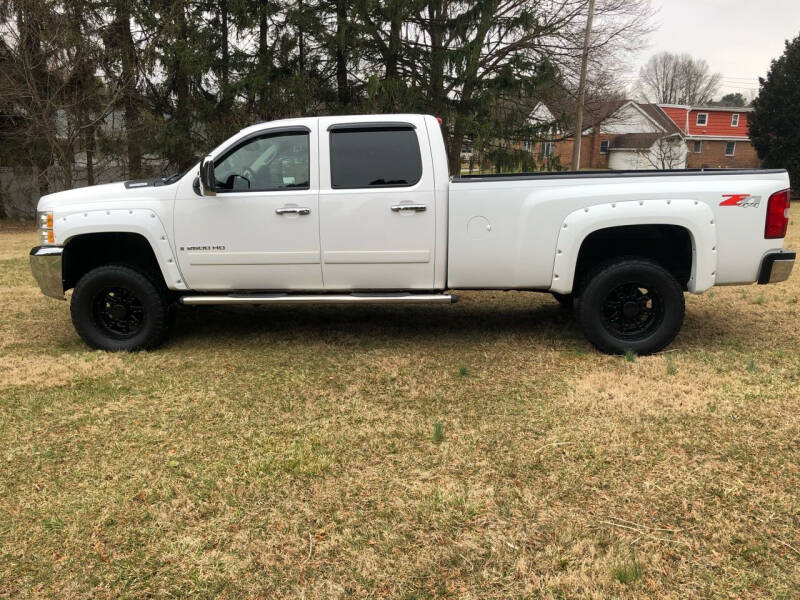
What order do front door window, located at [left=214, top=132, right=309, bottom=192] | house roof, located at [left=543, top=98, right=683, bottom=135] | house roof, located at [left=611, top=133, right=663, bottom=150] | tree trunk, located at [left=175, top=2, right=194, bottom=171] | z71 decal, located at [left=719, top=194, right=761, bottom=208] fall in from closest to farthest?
z71 decal, located at [left=719, top=194, right=761, bottom=208] < front door window, located at [left=214, top=132, right=309, bottom=192] < tree trunk, located at [left=175, top=2, right=194, bottom=171] < house roof, located at [left=543, top=98, right=683, bottom=135] < house roof, located at [left=611, top=133, right=663, bottom=150]

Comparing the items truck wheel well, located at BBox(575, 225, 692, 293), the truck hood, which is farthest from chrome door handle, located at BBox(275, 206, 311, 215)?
truck wheel well, located at BBox(575, 225, 692, 293)

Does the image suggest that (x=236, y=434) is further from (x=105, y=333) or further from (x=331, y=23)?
(x=331, y=23)

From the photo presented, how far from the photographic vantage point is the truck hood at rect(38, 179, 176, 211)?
5.05 meters

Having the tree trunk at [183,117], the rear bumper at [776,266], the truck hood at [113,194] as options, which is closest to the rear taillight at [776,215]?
the rear bumper at [776,266]

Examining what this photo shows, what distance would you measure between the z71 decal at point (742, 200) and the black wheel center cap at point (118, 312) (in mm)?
5045

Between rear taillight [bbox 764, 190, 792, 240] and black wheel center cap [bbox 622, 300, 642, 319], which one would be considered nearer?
rear taillight [bbox 764, 190, 792, 240]

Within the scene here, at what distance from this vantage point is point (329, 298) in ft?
16.6

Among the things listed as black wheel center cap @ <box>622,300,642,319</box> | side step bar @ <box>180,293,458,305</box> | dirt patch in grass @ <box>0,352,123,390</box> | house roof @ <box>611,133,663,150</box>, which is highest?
house roof @ <box>611,133,663,150</box>

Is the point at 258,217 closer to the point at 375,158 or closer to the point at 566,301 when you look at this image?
the point at 375,158

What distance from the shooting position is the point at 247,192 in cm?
498

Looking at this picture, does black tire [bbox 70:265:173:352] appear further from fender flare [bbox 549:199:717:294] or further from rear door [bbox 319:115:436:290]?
fender flare [bbox 549:199:717:294]

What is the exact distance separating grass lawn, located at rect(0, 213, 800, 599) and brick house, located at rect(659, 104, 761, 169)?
48541mm

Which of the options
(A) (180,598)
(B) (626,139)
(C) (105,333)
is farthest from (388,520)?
(B) (626,139)

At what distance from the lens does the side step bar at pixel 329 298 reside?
4.92 metres
